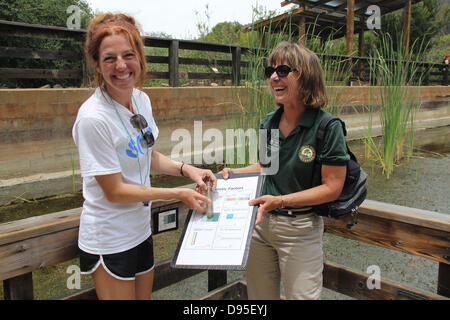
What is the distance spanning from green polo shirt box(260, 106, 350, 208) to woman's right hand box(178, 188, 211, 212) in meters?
0.34

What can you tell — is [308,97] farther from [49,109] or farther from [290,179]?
[49,109]

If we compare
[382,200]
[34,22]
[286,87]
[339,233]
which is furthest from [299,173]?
[34,22]

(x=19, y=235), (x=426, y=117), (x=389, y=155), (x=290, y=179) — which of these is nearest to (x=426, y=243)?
(x=290, y=179)

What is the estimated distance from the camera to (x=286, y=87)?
1469mm

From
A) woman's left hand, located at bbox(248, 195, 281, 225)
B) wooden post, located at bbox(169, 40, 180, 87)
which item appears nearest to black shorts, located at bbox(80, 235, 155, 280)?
woman's left hand, located at bbox(248, 195, 281, 225)

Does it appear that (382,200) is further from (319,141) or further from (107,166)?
(107,166)

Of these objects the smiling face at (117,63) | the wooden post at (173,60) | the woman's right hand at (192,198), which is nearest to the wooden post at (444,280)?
the woman's right hand at (192,198)

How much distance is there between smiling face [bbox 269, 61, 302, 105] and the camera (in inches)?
57.5

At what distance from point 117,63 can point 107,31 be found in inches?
4.1

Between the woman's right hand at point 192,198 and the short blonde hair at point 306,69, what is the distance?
542 mm

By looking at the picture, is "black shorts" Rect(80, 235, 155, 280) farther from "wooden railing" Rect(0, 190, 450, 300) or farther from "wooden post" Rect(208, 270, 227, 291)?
"wooden post" Rect(208, 270, 227, 291)

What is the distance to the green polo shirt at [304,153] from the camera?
54.7 inches

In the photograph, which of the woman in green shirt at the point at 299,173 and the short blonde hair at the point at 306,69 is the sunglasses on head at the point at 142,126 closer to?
the woman in green shirt at the point at 299,173
